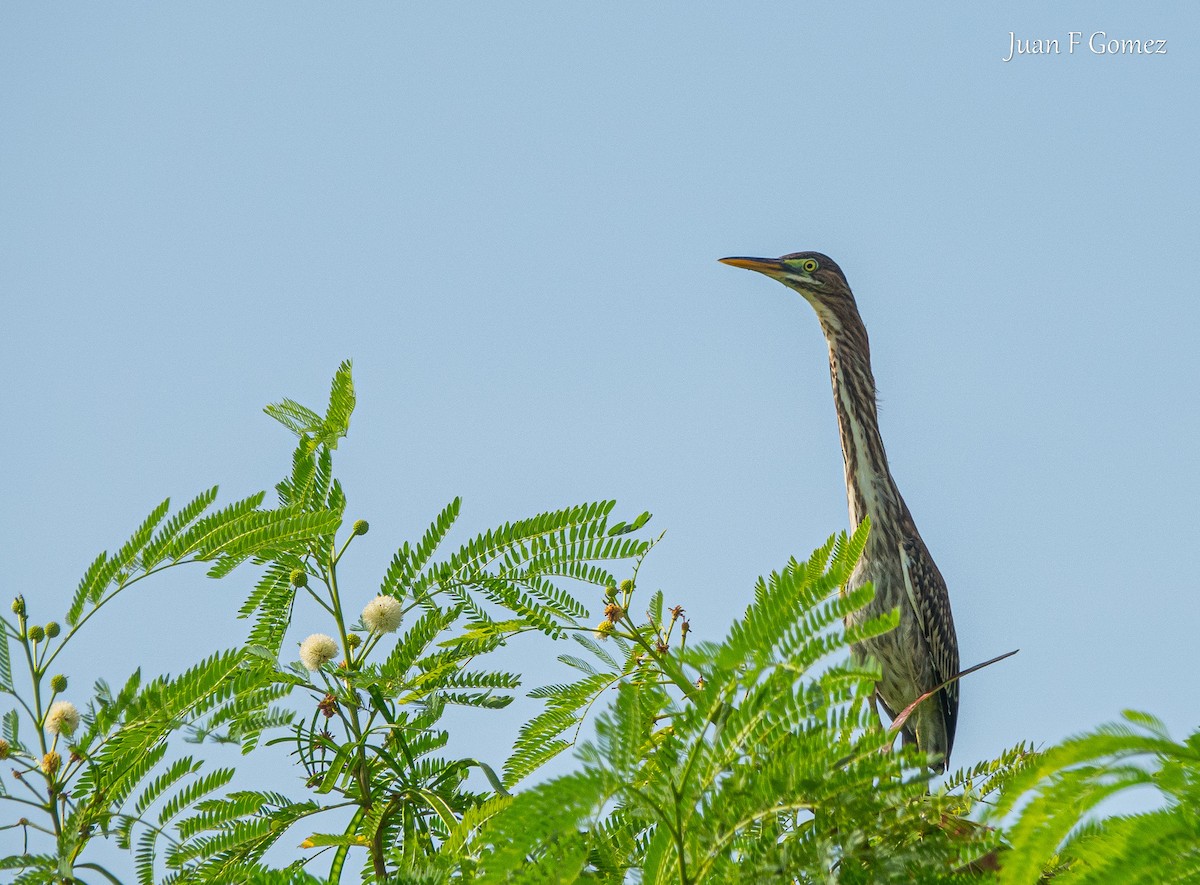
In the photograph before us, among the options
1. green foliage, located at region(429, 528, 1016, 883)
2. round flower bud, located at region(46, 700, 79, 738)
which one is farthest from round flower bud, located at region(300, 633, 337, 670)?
green foliage, located at region(429, 528, 1016, 883)

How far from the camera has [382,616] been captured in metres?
2.65

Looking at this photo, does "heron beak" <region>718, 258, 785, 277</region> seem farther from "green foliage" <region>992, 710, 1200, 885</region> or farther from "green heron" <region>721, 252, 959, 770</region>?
"green foliage" <region>992, 710, 1200, 885</region>

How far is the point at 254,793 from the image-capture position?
2.61 m

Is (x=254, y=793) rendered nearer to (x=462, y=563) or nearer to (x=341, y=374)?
(x=462, y=563)

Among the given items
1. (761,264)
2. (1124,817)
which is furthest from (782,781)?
(761,264)

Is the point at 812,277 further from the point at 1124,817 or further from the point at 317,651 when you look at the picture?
the point at 1124,817

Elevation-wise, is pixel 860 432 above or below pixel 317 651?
above

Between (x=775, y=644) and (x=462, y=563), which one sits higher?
(x=462, y=563)

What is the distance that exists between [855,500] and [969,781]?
373cm

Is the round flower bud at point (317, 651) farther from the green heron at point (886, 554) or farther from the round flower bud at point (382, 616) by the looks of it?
the green heron at point (886, 554)

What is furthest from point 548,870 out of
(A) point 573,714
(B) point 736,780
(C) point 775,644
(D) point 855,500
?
(D) point 855,500

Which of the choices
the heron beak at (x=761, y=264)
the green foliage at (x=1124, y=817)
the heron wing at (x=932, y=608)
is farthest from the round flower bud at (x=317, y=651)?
the heron beak at (x=761, y=264)

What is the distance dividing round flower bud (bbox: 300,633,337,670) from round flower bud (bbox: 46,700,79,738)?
1.35 feet

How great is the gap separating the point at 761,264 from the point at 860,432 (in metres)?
1.03
